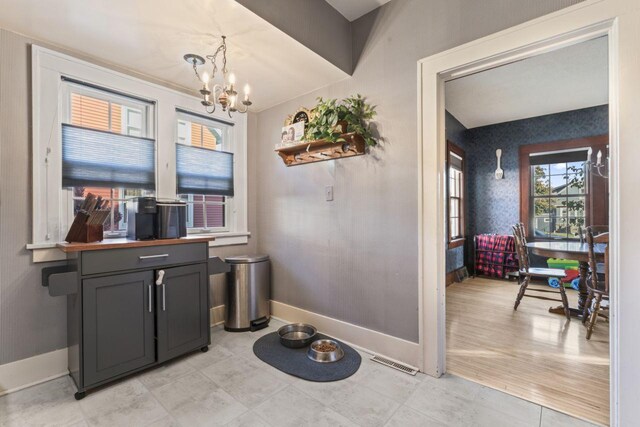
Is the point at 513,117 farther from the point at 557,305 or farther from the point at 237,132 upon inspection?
the point at 237,132

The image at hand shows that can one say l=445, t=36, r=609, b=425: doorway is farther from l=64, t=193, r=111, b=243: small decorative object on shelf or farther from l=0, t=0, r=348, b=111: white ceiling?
→ l=64, t=193, r=111, b=243: small decorative object on shelf

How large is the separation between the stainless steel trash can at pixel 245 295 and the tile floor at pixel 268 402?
684 mm

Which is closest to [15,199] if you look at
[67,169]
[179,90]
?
[67,169]

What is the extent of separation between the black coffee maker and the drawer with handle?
158 mm

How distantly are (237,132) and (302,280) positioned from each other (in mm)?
1777

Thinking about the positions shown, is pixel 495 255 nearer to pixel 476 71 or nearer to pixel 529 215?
pixel 529 215

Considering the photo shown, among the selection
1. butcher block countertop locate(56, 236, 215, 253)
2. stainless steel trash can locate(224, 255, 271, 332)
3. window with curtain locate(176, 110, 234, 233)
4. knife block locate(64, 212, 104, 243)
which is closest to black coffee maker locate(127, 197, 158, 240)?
butcher block countertop locate(56, 236, 215, 253)

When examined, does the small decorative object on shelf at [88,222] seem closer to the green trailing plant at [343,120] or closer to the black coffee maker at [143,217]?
the black coffee maker at [143,217]

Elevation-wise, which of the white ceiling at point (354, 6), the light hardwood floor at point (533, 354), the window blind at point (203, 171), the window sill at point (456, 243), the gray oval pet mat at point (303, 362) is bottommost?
the light hardwood floor at point (533, 354)

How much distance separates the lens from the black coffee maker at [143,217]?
2.15 metres

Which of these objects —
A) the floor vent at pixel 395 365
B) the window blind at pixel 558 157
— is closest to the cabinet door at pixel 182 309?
the floor vent at pixel 395 365

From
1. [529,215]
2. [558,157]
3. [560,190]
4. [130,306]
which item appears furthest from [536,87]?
[130,306]

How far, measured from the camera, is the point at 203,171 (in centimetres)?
296

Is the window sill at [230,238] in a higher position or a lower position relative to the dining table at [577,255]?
higher
